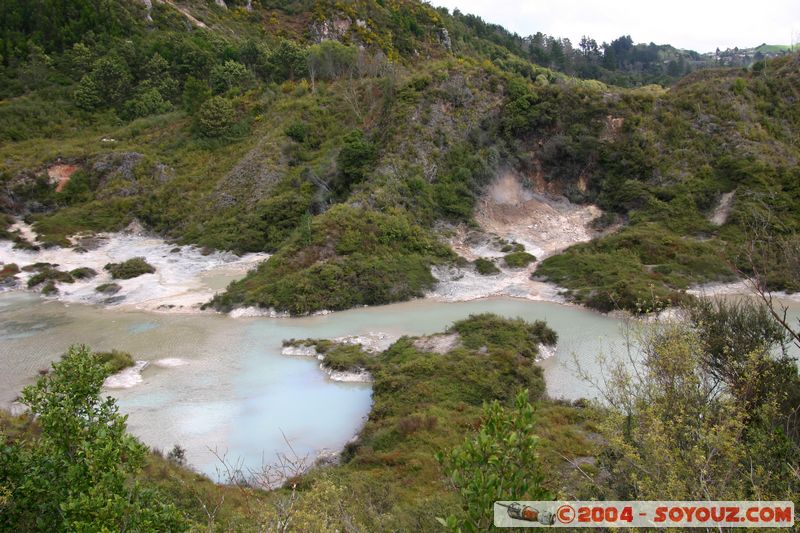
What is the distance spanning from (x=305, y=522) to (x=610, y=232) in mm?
34692

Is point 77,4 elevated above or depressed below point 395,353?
above

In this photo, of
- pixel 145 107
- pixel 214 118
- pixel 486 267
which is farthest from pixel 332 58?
pixel 486 267

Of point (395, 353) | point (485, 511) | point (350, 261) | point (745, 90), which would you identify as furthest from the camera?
point (745, 90)

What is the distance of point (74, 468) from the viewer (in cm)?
662

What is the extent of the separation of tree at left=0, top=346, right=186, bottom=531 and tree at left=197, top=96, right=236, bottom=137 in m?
48.3

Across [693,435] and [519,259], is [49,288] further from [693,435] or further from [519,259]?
[693,435]

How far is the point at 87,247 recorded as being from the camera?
40.4m

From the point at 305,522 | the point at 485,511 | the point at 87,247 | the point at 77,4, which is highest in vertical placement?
the point at 77,4

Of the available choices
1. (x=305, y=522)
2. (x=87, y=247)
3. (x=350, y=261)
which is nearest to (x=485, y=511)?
(x=305, y=522)

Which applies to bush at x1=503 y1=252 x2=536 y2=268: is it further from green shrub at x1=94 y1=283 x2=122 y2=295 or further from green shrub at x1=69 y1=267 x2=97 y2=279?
green shrub at x1=69 y1=267 x2=97 y2=279

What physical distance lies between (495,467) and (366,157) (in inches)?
1481

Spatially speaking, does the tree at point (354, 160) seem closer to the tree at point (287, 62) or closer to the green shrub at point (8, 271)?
the green shrub at point (8, 271)

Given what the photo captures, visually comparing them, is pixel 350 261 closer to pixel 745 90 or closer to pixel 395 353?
pixel 395 353
